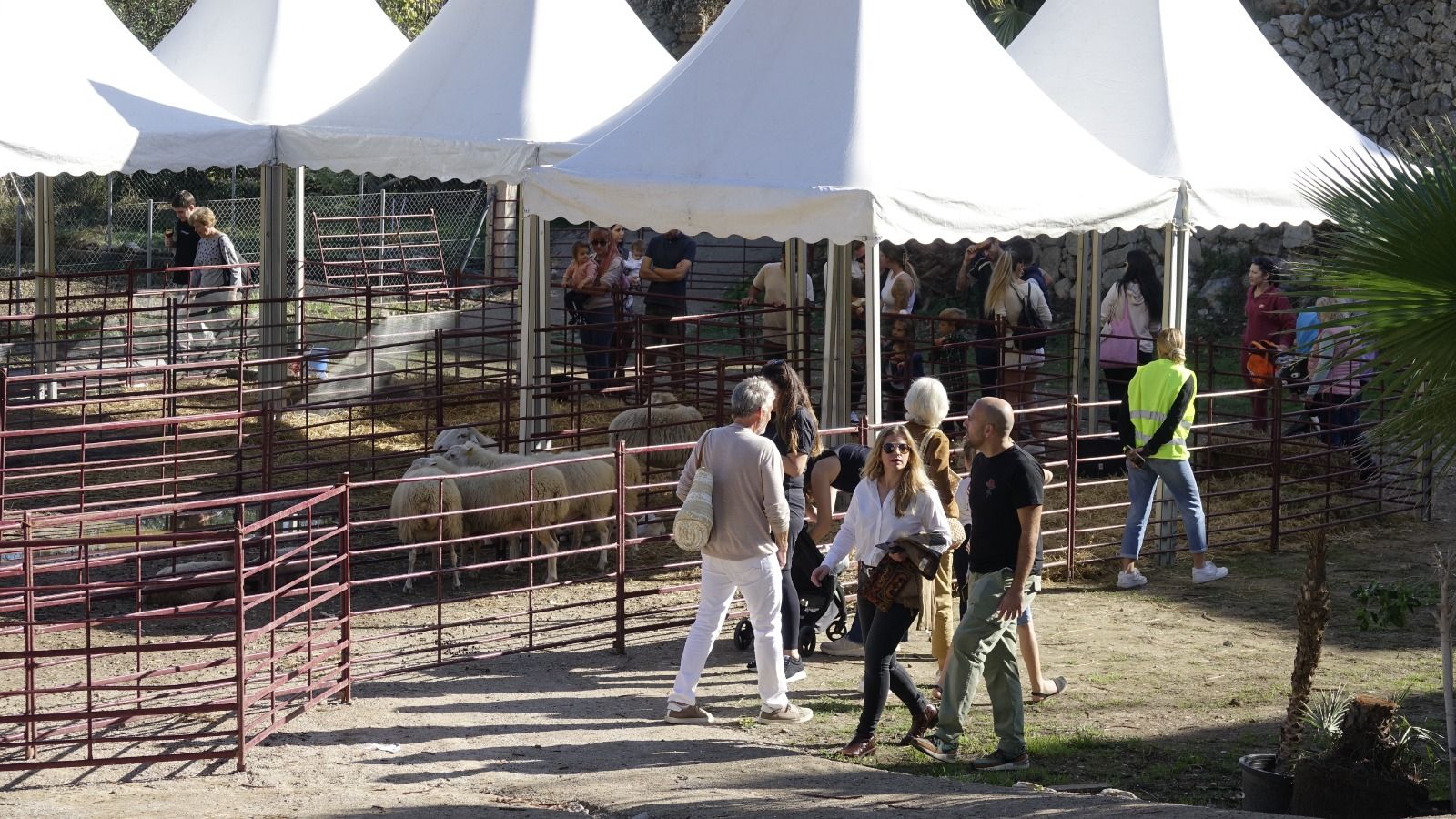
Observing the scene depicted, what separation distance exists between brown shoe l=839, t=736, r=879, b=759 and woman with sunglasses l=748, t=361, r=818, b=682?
1.09 m

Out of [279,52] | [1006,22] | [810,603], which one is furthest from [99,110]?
[1006,22]

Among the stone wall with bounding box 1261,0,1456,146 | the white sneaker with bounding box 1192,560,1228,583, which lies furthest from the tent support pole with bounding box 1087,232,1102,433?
the stone wall with bounding box 1261,0,1456,146

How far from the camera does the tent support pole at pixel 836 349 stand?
11.7 meters

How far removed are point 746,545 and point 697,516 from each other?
29 cm

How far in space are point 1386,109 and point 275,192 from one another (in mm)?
15338

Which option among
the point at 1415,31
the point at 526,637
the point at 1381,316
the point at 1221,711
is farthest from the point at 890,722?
the point at 1415,31

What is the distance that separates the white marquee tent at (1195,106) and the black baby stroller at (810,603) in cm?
407

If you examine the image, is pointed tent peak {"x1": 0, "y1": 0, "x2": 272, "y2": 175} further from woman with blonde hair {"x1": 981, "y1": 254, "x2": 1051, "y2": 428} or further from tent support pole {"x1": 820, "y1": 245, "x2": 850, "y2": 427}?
woman with blonde hair {"x1": 981, "y1": 254, "x2": 1051, "y2": 428}

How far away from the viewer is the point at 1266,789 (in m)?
6.79

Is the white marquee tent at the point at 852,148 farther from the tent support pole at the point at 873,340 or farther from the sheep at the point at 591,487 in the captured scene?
the sheep at the point at 591,487

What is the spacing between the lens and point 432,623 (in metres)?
9.63

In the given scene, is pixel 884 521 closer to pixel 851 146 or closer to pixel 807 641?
pixel 807 641

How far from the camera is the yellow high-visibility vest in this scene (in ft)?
34.6

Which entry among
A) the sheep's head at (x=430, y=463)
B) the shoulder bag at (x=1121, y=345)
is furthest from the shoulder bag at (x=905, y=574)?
the shoulder bag at (x=1121, y=345)
